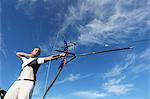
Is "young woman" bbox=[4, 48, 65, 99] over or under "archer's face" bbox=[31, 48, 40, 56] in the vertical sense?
under

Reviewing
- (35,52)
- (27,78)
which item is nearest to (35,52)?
(35,52)

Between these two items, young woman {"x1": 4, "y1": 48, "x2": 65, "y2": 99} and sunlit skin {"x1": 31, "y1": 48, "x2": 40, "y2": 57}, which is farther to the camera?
sunlit skin {"x1": 31, "y1": 48, "x2": 40, "y2": 57}

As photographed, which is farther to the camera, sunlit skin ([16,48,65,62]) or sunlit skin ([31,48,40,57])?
sunlit skin ([31,48,40,57])

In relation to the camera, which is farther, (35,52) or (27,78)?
(35,52)

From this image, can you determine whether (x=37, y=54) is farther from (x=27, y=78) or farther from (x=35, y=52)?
(x=27, y=78)

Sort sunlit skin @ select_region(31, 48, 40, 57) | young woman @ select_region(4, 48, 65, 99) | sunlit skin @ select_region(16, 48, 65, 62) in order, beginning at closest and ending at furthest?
1. young woman @ select_region(4, 48, 65, 99)
2. sunlit skin @ select_region(16, 48, 65, 62)
3. sunlit skin @ select_region(31, 48, 40, 57)

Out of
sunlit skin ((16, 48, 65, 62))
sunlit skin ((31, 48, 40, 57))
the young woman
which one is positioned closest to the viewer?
the young woman

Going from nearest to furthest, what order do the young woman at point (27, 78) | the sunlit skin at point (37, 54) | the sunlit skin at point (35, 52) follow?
1. the young woman at point (27, 78)
2. the sunlit skin at point (37, 54)
3. the sunlit skin at point (35, 52)

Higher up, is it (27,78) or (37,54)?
(37,54)

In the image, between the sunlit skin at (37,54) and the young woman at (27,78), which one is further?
the sunlit skin at (37,54)

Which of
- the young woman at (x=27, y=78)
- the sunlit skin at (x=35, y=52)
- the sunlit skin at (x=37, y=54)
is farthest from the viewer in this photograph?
the sunlit skin at (x=35, y=52)

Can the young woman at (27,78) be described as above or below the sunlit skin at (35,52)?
below

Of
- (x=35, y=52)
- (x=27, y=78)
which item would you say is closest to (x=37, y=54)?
(x=35, y=52)

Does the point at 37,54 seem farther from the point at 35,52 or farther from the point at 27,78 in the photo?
the point at 27,78
